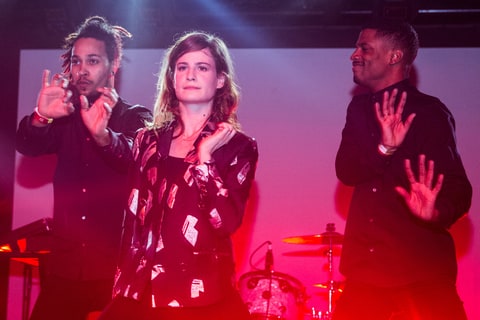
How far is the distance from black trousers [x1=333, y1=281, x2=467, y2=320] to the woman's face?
1.25m

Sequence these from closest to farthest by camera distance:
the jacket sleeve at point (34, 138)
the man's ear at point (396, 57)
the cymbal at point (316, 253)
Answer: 1. the jacket sleeve at point (34, 138)
2. the man's ear at point (396, 57)
3. the cymbal at point (316, 253)

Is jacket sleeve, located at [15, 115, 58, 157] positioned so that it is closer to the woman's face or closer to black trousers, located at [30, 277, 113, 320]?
black trousers, located at [30, 277, 113, 320]

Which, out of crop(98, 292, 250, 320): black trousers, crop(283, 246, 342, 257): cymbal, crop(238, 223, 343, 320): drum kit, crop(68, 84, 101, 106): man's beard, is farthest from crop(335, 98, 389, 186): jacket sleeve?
crop(283, 246, 342, 257): cymbal

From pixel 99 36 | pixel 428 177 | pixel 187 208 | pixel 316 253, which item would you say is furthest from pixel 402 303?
pixel 316 253

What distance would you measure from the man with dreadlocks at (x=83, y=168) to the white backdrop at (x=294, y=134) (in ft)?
7.72

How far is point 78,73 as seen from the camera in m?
3.95

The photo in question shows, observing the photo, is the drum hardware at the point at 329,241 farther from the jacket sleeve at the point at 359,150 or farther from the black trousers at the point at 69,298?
the black trousers at the point at 69,298

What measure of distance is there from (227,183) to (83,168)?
1.22m

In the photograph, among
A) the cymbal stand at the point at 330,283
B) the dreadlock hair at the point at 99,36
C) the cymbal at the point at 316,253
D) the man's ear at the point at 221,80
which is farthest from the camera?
the cymbal at the point at 316,253

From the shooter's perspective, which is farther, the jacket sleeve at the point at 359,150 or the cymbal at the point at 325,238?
the cymbal at the point at 325,238

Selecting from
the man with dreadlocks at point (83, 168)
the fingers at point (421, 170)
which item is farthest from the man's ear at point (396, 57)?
the man with dreadlocks at point (83, 168)

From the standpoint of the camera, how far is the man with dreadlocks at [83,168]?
3.22m

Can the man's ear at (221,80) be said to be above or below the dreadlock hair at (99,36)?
below

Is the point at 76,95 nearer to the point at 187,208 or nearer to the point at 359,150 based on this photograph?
the point at 187,208
